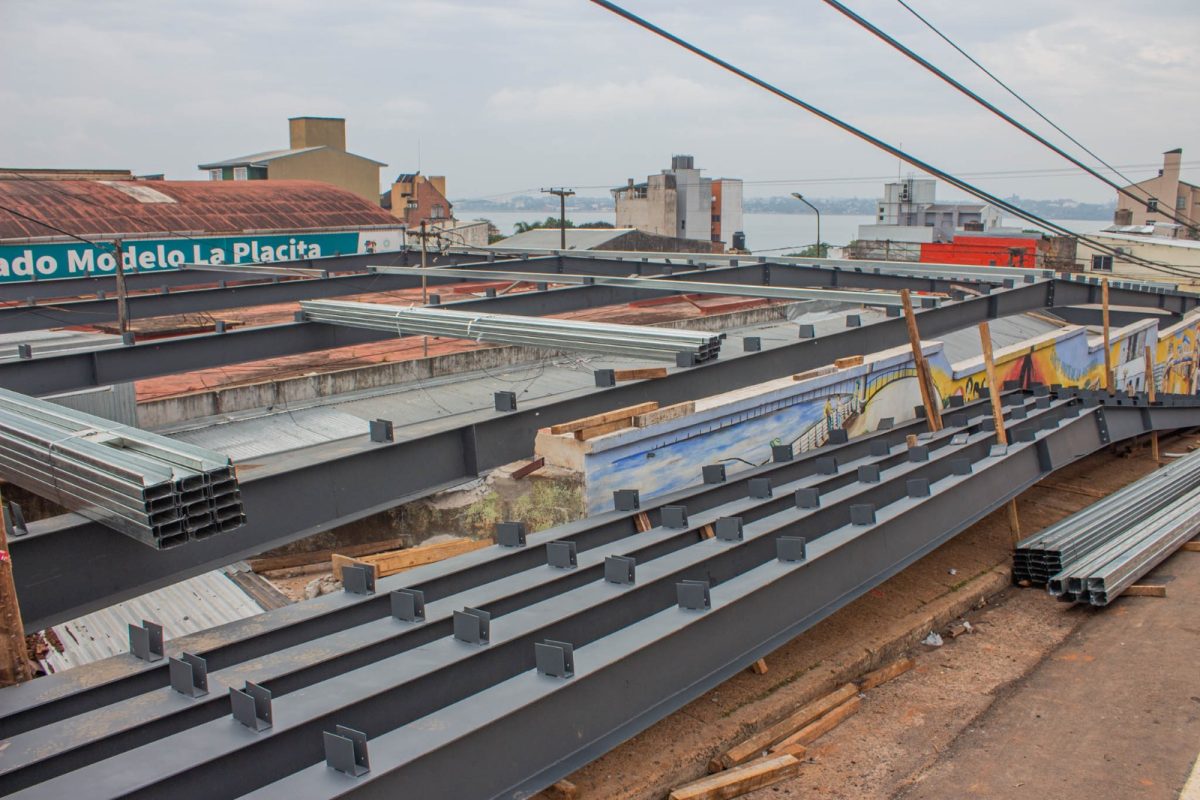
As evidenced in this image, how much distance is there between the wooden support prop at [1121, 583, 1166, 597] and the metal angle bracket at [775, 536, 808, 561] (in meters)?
6.27

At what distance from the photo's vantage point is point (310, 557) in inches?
474

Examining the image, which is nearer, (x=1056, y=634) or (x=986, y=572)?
(x=1056, y=634)

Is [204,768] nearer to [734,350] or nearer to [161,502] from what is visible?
[161,502]

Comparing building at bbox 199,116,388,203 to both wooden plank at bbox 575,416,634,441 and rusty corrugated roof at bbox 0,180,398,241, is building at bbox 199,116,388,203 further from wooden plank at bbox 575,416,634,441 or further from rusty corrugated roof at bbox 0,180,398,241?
wooden plank at bbox 575,416,634,441

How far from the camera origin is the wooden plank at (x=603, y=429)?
36.8ft

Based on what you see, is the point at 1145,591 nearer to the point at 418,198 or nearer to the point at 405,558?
the point at 405,558

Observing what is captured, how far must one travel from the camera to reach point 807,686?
8.89 meters

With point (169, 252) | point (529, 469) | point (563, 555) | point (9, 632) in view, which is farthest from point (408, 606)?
point (169, 252)

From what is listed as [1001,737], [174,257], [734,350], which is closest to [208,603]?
[1001,737]

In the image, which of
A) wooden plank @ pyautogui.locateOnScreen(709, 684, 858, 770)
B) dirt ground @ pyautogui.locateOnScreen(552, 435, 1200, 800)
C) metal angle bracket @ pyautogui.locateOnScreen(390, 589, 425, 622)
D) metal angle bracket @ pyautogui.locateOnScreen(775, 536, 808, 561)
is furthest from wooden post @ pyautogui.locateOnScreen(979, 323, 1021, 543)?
metal angle bracket @ pyautogui.locateOnScreen(390, 589, 425, 622)

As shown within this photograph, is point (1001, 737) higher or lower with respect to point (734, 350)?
lower

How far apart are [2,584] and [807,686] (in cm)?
642

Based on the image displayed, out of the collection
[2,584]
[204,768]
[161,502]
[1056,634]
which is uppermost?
[161,502]

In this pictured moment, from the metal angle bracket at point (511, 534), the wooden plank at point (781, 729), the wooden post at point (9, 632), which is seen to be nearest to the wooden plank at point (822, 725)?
the wooden plank at point (781, 729)
